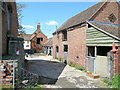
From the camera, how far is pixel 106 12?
14500mm

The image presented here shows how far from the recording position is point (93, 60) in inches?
436

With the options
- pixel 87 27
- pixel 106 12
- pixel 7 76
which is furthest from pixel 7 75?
pixel 106 12

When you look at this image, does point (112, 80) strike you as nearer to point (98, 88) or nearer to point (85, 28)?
point (98, 88)

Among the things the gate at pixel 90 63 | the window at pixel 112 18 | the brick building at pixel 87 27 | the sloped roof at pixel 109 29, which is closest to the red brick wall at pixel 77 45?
the brick building at pixel 87 27

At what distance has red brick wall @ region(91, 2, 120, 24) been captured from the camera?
13.8m

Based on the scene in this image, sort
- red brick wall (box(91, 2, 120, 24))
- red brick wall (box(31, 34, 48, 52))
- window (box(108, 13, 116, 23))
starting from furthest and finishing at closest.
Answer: red brick wall (box(31, 34, 48, 52)), window (box(108, 13, 116, 23)), red brick wall (box(91, 2, 120, 24))

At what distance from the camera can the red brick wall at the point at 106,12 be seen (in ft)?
45.4

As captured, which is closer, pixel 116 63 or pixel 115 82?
pixel 115 82

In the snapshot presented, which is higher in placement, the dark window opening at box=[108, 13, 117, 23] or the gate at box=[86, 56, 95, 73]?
the dark window opening at box=[108, 13, 117, 23]

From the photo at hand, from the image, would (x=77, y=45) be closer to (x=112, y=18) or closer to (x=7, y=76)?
(x=112, y=18)

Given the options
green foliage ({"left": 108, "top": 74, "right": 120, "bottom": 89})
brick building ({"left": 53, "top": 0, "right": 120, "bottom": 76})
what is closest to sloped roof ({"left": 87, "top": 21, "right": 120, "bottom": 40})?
brick building ({"left": 53, "top": 0, "right": 120, "bottom": 76})

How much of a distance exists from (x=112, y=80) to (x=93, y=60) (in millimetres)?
3173

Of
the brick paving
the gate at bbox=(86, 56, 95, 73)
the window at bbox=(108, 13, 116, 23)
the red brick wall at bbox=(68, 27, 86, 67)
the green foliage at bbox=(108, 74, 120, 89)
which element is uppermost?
the window at bbox=(108, 13, 116, 23)

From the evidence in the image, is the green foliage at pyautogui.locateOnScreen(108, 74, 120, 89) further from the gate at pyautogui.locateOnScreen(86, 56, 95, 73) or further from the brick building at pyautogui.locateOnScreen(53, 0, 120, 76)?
the gate at pyautogui.locateOnScreen(86, 56, 95, 73)
